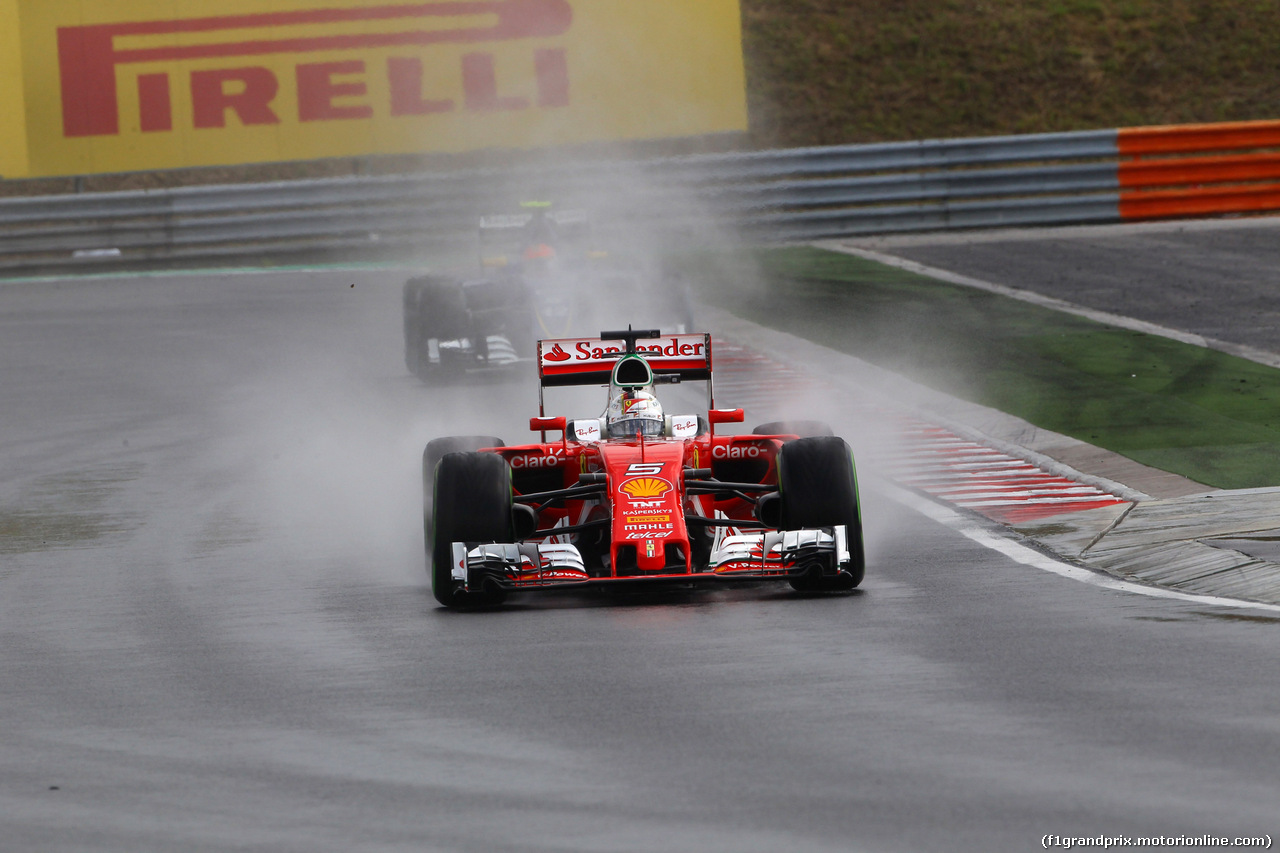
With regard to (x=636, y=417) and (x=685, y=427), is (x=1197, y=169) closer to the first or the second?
(x=685, y=427)

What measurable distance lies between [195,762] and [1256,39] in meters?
32.4

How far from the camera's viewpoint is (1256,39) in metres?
35.3

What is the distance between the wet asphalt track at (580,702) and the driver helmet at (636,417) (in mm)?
1358

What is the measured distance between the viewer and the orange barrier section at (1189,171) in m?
28.6

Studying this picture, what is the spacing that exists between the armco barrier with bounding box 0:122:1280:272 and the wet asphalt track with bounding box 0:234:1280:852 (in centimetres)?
1557

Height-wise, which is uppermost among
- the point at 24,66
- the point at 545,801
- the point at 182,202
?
the point at 24,66

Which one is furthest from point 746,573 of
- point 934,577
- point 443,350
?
point 443,350

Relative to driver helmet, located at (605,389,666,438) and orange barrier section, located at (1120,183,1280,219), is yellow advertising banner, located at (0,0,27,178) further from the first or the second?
driver helmet, located at (605,389,666,438)

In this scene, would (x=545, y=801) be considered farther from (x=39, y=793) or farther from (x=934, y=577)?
(x=934, y=577)

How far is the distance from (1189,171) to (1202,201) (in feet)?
1.65

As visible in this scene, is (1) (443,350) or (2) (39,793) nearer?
(2) (39,793)

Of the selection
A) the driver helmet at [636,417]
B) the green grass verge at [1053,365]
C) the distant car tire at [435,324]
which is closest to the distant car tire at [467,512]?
the driver helmet at [636,417]

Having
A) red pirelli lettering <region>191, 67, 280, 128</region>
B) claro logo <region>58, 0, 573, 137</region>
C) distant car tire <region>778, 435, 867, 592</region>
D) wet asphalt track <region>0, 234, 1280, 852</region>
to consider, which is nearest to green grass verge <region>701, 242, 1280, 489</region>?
wet asphalt track <region>0, 234, 1280, 852</region>

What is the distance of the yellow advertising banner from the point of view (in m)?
30.0
